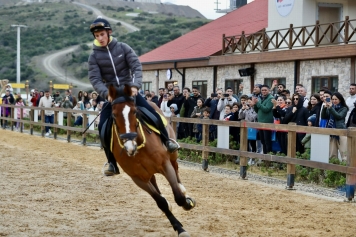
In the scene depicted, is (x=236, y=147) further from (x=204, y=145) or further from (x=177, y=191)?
(x=177, y=191)

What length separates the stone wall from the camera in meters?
21.2

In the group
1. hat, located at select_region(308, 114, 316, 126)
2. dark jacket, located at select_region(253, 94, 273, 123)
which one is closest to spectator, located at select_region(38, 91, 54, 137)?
dark jacket, located at select_region(253, 94, 273, 123)

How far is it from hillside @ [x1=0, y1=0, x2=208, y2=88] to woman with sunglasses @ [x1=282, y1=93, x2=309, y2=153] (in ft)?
200

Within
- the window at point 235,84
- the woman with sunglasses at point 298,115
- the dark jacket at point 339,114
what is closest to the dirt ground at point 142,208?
the woman with sunglasses at point 298,115

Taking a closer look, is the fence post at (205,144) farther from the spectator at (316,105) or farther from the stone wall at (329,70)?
the stone wall at (329,70)

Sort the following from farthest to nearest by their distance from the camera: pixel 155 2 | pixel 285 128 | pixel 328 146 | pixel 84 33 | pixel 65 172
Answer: pixel 155 2 < pixel 84 33 < pixel 65 172 < pixel 285 128 < pixel 328 146

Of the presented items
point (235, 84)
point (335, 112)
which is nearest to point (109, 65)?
point (335, 112)

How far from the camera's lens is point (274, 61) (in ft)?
81.6

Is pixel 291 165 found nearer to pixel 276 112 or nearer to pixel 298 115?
pixel 298 115

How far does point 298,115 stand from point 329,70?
7.46m

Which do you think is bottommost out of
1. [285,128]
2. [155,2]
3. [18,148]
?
[18,148]

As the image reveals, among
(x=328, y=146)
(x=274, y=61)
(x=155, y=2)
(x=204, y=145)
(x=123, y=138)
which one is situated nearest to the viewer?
(x=123, y=138)

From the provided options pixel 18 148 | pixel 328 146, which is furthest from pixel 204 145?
pixel 18 148

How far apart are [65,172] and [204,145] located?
3.40 meters
